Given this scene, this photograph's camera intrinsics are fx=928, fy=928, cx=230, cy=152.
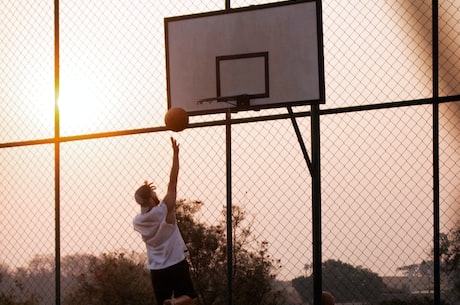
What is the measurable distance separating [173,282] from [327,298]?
4.59ft

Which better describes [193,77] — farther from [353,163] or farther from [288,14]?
[353,163]

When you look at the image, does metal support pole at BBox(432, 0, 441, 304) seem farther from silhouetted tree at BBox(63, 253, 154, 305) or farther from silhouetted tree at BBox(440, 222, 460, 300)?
silhouetted tree at BBox(63, 253, 154, 305)

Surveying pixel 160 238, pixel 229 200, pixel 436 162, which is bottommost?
pixel 160 238

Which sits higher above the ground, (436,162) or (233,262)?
(436,162)

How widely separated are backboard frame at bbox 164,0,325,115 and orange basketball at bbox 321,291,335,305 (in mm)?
1756

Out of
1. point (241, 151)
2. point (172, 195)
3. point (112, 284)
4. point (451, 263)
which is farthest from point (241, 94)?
point (112, 284)

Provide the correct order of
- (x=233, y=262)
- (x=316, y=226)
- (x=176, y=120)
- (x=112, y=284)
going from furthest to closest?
(x=112, y=284)
(x=233, y=262)
(x=176, y=120)
(x=316, y=226)

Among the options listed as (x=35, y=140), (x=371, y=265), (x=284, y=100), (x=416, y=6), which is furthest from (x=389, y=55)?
(x=35, y=140)

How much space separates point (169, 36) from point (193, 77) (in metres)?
0.50

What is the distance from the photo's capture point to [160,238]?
26.8ft

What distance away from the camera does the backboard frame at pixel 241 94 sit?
8.71 metres

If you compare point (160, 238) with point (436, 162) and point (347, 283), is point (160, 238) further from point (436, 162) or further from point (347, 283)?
point (436, 162)

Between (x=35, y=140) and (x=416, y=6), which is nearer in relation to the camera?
(x=416, y=6)

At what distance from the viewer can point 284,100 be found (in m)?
8.85
